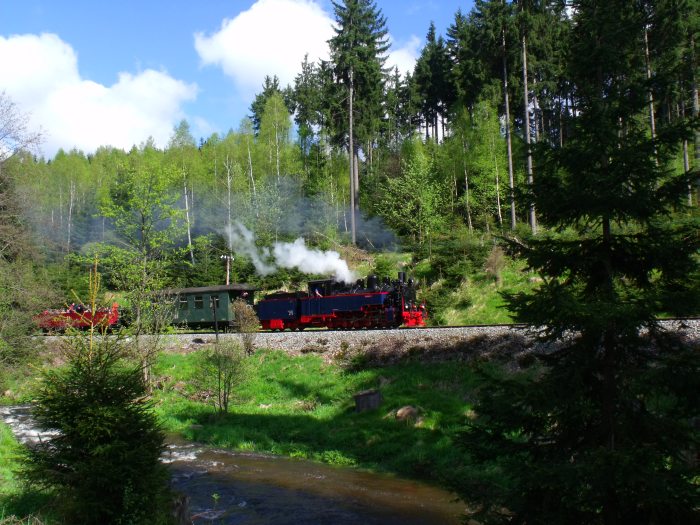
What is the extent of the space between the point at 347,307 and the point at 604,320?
73.4ft

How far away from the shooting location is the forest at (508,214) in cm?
624

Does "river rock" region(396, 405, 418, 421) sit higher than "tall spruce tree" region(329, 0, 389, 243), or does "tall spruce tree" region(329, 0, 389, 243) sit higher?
"tall spruce tree" region(329, 0, 389, 243)

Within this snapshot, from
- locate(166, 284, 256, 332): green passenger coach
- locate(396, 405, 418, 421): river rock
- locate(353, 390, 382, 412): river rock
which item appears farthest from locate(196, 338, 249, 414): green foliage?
locate(166, 284, 256, 332): green passenger coach

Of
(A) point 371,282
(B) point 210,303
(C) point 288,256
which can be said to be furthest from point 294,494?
(C) point 288,256

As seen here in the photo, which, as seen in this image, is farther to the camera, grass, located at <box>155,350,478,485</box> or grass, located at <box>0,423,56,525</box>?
grass, located at <box>155,350,478,485</box>

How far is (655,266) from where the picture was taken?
263 inches

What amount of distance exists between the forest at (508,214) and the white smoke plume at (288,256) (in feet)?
0.78

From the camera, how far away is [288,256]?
39.2 meters

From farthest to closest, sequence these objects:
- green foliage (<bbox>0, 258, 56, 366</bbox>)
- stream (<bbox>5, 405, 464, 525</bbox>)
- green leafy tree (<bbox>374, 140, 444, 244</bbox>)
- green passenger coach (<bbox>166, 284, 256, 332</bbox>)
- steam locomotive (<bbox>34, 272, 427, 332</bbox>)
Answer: green leafy tree (<bbox>374, 140, 444, 244</bbox>), green passenger coach (<bbox>166, 284, 256, 332</bbox>), steam locomotive (<bbox>34, 272, 427, 332</bbox>), green foliage (<bbox>0, 258, 56, 366</bbox>), stream (<bbox>5, 405, 464, 525</bbox>)

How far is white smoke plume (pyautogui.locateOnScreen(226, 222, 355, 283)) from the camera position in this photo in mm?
33688

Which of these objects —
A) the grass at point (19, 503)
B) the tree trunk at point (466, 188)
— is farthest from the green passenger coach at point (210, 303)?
the grass at point (19, 503)

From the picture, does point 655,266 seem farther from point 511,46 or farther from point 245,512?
point 511,46

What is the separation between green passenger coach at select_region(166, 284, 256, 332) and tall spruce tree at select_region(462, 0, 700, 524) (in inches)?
1076

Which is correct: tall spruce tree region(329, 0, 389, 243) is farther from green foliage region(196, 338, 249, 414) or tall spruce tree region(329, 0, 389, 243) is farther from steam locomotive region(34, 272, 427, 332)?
green foliage region(196, 338, 249, 414)
